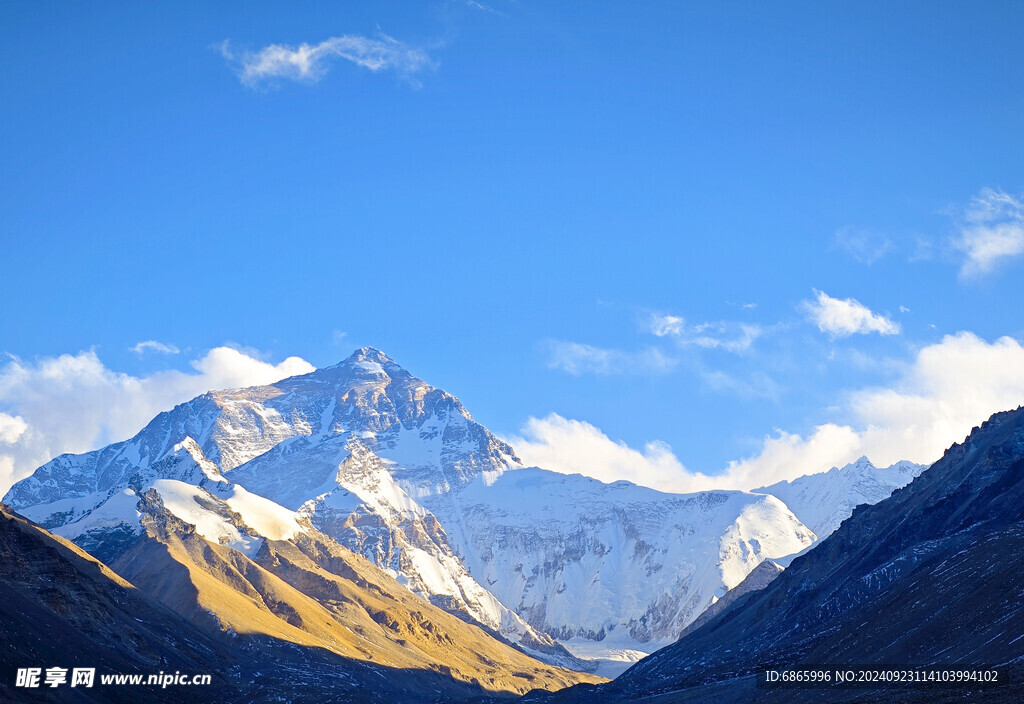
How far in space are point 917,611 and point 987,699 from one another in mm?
64004

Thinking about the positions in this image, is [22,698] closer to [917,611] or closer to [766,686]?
[766,686]

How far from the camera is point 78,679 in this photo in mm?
195125

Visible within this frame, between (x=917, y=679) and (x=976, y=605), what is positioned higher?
(x=976, y=605)

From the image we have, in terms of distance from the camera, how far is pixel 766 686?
7613 inches

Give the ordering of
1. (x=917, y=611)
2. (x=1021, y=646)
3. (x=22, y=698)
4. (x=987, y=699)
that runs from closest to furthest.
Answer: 1. (x=987, y=699)
2. (x=1021, y=646)
3. (x=22, y=698)
4. (x=917, y=611)

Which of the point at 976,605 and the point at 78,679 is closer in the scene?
the point at 976,605

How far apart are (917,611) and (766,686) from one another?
26976 millimetres

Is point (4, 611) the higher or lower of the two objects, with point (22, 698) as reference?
higher

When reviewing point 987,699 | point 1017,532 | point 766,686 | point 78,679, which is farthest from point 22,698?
point 1017,532

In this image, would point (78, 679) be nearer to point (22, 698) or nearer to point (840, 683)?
point (22, 698)

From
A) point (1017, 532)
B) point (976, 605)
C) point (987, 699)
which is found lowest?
point (987, 699)

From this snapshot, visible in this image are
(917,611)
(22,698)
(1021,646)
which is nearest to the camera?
(1021,646)

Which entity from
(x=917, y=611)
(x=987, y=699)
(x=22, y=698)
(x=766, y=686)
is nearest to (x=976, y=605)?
(x=917, y=611)

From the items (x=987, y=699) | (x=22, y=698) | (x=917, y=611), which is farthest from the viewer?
(x=917, y=611)
